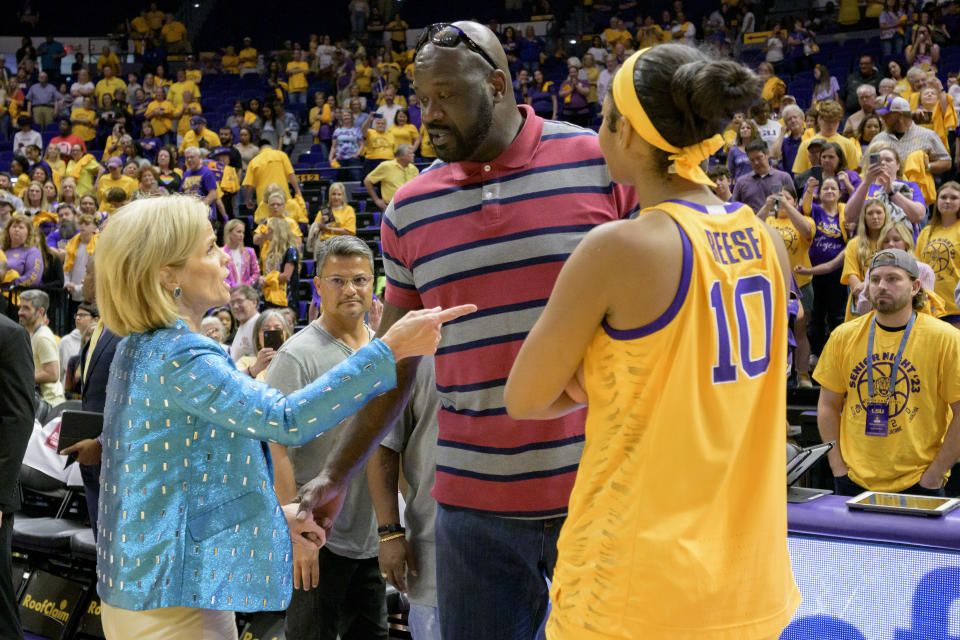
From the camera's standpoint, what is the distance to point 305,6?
2256 cm

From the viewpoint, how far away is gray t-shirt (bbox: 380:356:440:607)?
263cm

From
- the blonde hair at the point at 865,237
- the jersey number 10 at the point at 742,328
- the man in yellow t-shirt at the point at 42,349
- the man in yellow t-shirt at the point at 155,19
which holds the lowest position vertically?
the man in yellow t-shirt at the point at 42,349

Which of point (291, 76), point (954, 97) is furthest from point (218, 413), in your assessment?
point (291, 76)

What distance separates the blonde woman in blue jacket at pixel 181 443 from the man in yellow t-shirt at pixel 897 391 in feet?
10.4

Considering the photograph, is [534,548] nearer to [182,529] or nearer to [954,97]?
[182,529]

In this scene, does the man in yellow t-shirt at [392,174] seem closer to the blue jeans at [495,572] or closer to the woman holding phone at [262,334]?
the woman holding phone at [262,334]

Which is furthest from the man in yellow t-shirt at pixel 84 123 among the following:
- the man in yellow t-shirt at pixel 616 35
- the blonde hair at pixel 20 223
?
the man in yellow t-shirt at pixel 616 35

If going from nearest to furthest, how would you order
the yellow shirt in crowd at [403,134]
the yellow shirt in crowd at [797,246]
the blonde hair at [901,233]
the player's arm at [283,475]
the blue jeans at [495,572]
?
1. the blue jeans at [495,572]
2. the player's arm at [283,475]
3. the blonde hair at [901,233]
4. the yellow shirt in crowd at [797,246]
5. the yellow shirt in crowd at [403,134]

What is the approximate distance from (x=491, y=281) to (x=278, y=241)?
8466 mm

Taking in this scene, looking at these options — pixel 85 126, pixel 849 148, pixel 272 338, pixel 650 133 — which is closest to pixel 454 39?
pixel 650 133

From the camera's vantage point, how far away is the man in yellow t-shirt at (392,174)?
476 inches

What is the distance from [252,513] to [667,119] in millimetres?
1192

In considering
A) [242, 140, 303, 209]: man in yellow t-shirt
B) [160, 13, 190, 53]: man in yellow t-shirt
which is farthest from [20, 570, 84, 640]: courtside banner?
[160, 13, 190, 53]: man in yellow t-shirt

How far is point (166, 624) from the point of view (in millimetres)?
2084
